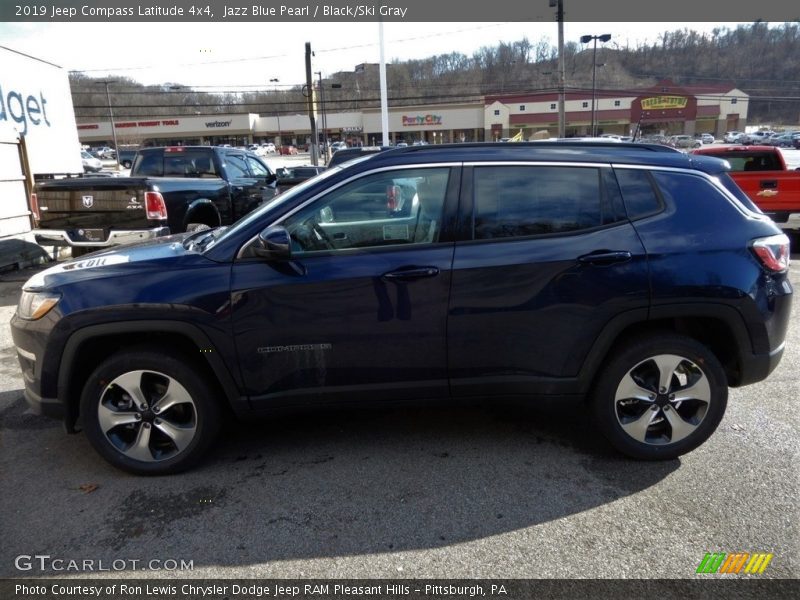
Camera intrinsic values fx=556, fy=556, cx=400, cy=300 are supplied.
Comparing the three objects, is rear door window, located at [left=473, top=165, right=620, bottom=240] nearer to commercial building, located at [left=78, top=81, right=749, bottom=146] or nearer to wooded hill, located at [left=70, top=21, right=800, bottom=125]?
wooded hill, located at [left=70, top=21, right=800, bottom=125]

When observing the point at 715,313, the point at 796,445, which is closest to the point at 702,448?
the point at 796,445

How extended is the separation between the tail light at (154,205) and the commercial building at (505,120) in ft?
208

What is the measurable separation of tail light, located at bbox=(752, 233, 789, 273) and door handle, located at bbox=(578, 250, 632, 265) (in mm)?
765

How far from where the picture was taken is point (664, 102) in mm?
72250

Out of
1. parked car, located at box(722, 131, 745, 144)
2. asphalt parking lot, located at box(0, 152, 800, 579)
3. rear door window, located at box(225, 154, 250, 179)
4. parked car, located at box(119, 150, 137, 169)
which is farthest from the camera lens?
parked car, located at box(722, 131, 745, 144)

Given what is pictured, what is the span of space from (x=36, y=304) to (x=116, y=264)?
0.50 meters

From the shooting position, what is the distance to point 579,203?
3.22 metres

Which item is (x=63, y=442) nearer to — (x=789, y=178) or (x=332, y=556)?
(x=332, y=556)

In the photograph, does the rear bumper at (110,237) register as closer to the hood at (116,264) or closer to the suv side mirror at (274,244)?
the hood at (116,264)

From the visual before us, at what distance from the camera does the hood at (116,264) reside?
313 centimetres

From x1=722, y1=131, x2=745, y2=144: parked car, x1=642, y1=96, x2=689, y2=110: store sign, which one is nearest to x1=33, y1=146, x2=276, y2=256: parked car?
x1=722, y1=131, x2=745, y2=144: parked car

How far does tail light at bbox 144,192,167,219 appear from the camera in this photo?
7.18 meters

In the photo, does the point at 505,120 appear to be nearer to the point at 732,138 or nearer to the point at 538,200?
the point at 732,138

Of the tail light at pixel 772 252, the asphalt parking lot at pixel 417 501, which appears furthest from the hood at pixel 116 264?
the tail light at pixel 772 252
